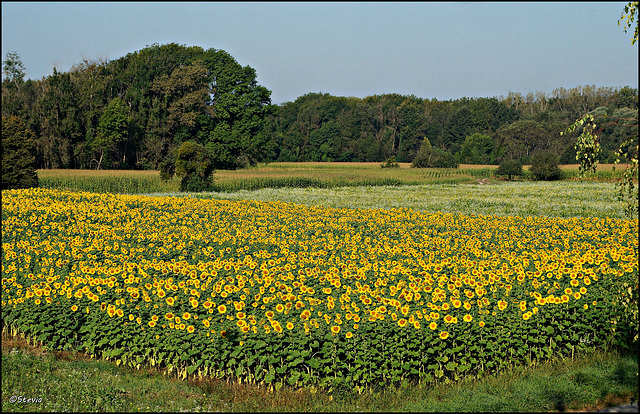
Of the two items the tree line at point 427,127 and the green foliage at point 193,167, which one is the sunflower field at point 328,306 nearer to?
the green foliage at point 193,167

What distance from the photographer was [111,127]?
5694cm

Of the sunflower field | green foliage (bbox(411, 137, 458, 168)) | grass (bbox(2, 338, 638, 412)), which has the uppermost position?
green foliage (bbox(411, 137, 458, 168))

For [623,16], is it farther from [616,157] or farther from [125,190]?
[125,190]

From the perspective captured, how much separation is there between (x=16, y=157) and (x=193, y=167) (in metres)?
9.55

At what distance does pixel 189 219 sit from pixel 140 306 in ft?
26.3

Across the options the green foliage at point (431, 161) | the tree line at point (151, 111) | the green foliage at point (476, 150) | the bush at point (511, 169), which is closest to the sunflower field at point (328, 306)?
the tree line at point (151, 111)

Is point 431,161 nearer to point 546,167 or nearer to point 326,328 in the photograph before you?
point 546,167

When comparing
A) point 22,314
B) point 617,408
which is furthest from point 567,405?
point 22,314

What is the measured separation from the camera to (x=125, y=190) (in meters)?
36.2

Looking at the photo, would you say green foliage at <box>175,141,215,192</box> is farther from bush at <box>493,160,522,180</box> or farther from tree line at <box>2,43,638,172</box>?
bush at <box>493,160,522,180</box>

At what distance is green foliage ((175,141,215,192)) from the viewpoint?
33.2 metres

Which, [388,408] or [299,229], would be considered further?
[299,229]

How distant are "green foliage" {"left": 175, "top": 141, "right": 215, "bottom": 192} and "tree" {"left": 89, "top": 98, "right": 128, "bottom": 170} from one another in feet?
84.9

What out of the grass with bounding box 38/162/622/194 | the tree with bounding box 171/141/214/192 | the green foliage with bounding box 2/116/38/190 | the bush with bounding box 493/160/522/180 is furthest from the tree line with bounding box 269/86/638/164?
the green foliage with bounding box 2/116/38/190
